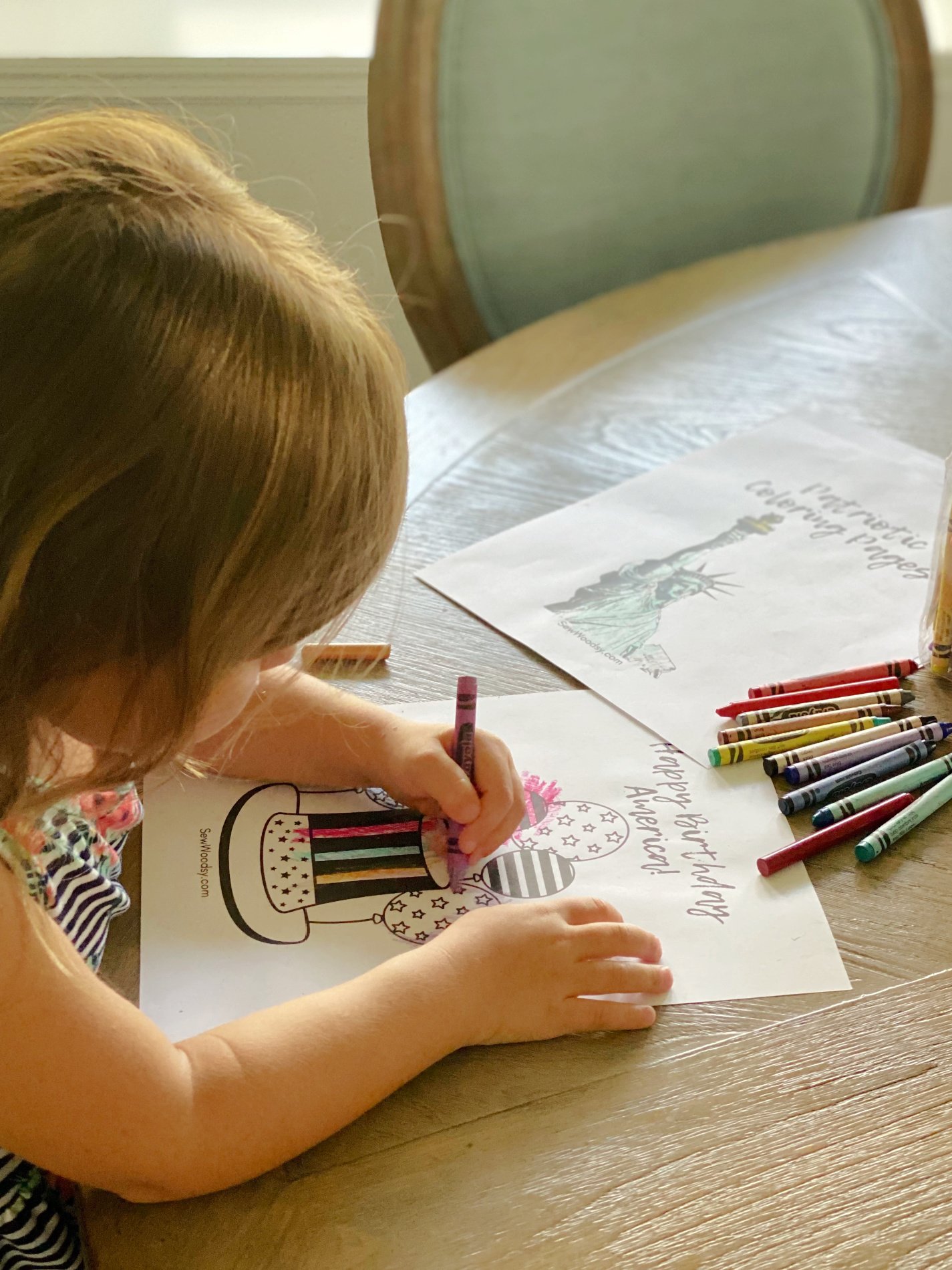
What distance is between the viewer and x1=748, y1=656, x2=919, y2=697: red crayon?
74 cm

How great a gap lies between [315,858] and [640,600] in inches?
11.9

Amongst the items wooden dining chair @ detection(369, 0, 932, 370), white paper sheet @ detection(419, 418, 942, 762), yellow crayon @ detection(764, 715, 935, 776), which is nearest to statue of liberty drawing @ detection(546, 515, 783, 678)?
white paper sheet @ detection(419, 418, 942, 762)

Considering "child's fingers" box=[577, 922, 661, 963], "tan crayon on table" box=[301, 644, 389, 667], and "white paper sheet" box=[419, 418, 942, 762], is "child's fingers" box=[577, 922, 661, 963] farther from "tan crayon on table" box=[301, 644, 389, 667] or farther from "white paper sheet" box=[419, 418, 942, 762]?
"tan crayon on table" box=[301, 644, 389, 667]

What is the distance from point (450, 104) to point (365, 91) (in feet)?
0.30

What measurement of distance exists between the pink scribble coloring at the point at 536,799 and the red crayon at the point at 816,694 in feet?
0.38

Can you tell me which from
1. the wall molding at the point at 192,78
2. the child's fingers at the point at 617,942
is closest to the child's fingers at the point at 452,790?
the child's fingers at the point at 617,942

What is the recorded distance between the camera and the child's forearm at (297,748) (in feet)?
2.27

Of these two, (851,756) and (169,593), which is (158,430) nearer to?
(169,593)

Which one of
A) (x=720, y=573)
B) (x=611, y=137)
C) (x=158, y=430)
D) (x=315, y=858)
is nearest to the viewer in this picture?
(x=158, y=430)

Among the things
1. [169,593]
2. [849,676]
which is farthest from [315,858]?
[849,676]

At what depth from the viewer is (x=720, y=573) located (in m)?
0.85

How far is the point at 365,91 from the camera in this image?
4.09ft

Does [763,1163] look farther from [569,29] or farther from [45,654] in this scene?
[569,29]

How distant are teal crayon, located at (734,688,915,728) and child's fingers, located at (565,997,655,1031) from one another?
0.22 metres
